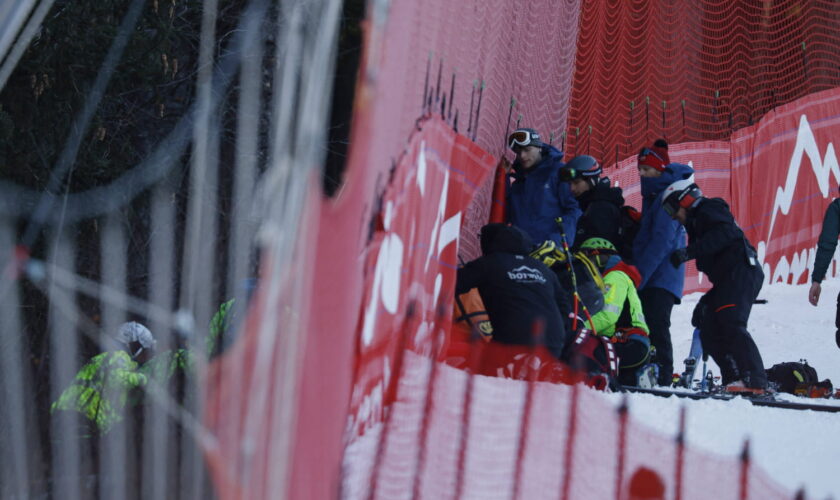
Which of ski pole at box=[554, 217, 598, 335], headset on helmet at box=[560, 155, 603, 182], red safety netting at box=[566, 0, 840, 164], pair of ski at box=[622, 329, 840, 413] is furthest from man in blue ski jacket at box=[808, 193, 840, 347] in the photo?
red safety netting at box=[566, 0, 840, 164]

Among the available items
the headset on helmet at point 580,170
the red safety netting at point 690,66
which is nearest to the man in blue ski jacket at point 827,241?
the headset on helmet at point 580,170

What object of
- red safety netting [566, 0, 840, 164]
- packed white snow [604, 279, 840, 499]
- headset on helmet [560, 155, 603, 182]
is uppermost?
red safety netting [566, 0, 840, 164]

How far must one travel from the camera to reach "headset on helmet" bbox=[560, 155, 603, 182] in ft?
22.1

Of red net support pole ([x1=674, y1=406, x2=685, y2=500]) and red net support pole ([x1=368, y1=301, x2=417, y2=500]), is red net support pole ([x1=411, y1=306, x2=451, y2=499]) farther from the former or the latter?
red net support pole ([x1=674, y1=406, x2=685, y2=500])

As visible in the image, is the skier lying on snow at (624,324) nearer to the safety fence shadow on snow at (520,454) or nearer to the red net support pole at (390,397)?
the red net support pole at (390,397)

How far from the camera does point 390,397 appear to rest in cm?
338

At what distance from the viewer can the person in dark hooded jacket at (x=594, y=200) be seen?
268 inches

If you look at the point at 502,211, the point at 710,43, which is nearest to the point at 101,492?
the point at 502,211

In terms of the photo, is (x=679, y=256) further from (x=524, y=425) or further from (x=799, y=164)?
(x=799, y=164)

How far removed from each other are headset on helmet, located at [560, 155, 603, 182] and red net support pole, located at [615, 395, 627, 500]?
355cm

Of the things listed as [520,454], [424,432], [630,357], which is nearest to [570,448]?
[520,454]

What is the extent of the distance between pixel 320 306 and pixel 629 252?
501 cm

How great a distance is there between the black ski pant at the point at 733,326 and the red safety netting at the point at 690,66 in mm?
5296

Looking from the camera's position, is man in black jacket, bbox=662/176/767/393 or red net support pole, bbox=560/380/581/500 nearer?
red net support pole, bbox=560/380/581/500
